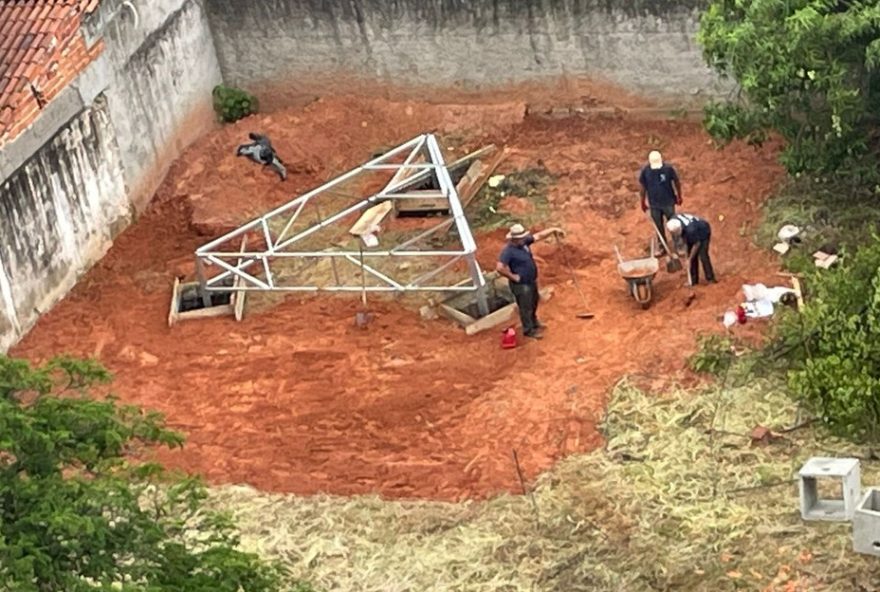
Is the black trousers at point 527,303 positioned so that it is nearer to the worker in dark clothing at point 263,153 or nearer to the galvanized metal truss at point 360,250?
the galvanized metal truss at point 360,250

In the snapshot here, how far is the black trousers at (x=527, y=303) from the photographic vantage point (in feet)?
56.7

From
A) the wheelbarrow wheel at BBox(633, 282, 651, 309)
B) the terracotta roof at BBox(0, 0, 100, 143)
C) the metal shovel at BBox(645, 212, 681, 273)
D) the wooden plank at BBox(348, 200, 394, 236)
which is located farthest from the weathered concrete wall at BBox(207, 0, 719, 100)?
the wheelbarrow wheel at BBox(633, 282, 651, 309)

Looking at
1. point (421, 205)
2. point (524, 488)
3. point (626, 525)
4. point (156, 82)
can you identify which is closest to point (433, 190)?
point (421, 205)

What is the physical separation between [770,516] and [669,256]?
4.95m

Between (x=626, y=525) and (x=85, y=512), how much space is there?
19.7ft

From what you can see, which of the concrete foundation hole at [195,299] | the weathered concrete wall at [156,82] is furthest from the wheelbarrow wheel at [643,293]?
the weathered concrete wall at [156,82]

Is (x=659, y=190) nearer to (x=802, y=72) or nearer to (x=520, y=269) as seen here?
(x=802, y=72)

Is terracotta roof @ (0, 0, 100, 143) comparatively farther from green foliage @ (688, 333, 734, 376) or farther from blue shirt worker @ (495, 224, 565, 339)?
green foliage @ (688, 333, 734, 376)

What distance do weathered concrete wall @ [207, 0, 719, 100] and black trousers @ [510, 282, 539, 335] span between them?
5.60 meters

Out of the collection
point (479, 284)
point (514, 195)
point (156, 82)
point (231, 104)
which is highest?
point (156, 82)

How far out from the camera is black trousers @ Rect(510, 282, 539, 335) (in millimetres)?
17291

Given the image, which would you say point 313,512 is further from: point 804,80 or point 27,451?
point 804,80

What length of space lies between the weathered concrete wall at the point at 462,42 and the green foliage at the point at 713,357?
6264 mm

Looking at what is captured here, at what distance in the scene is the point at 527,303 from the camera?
17.4 meters
